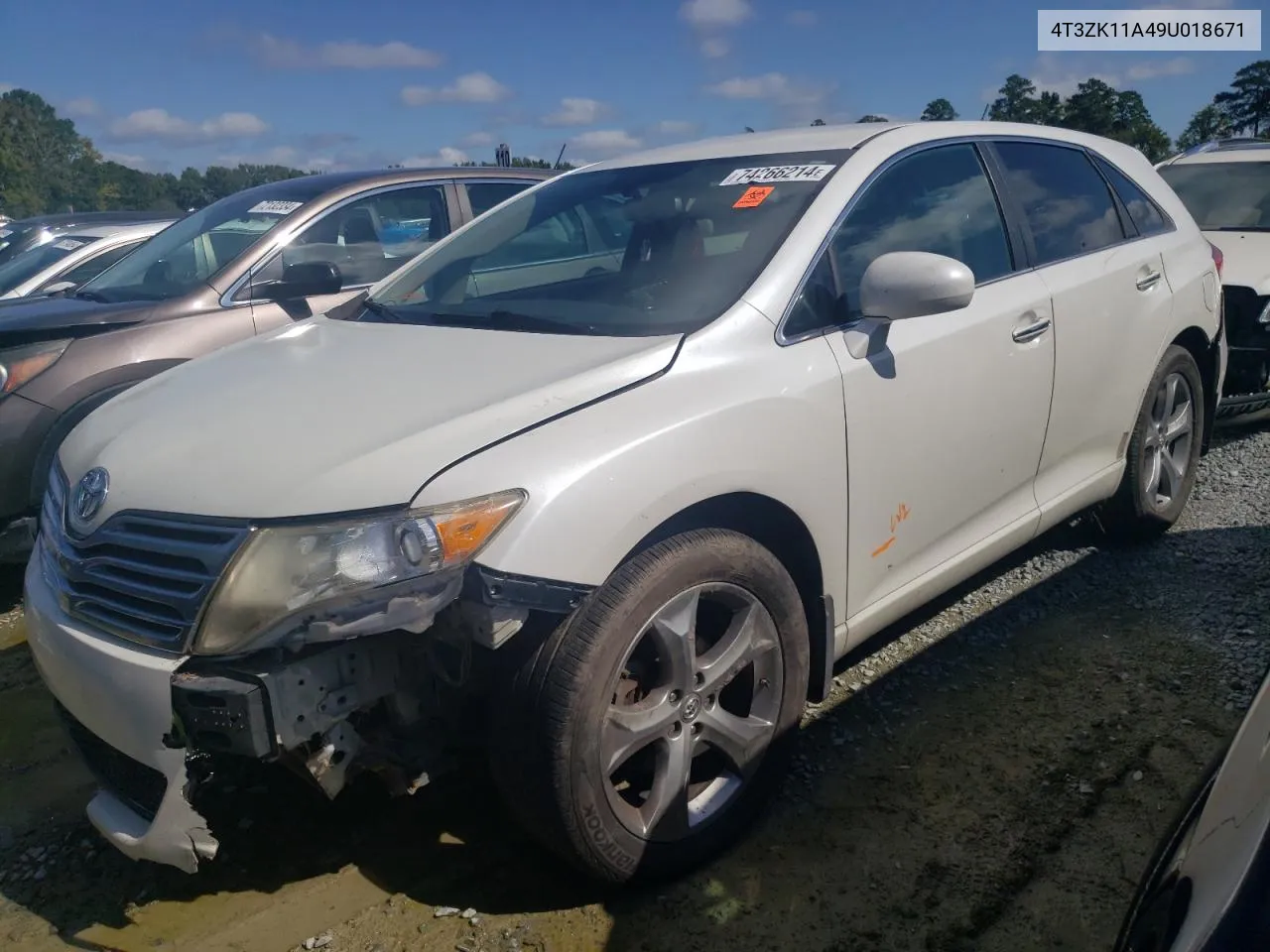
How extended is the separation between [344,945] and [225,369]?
62.6 inches

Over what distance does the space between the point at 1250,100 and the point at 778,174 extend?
34675mm

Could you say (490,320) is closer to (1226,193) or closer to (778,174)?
(778,174)

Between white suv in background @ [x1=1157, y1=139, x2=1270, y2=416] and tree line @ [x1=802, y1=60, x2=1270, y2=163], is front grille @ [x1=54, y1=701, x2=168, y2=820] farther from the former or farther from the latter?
tree line @ [x1=802, y1=60, x2=1270, y2=163]

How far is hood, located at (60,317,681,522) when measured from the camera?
2072 mm

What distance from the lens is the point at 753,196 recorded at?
292 cm

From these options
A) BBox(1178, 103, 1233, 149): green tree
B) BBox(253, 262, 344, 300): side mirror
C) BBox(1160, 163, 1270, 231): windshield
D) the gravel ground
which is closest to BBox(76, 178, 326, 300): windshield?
BBox(253, 262, 344, 300): side mirror

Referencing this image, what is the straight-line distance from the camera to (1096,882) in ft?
7.68

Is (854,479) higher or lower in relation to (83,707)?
higher

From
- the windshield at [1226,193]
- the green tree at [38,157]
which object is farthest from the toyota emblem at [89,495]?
the green tree at [38,157]

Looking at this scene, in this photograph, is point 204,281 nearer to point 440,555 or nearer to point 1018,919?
point 440,555

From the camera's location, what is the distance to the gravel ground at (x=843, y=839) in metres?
2.30

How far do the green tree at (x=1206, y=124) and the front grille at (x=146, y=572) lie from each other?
107 ft

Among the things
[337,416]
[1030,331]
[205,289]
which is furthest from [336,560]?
[205,289]

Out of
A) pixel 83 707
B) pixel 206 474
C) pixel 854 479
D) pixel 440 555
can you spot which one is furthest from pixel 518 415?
pixel 83 707
